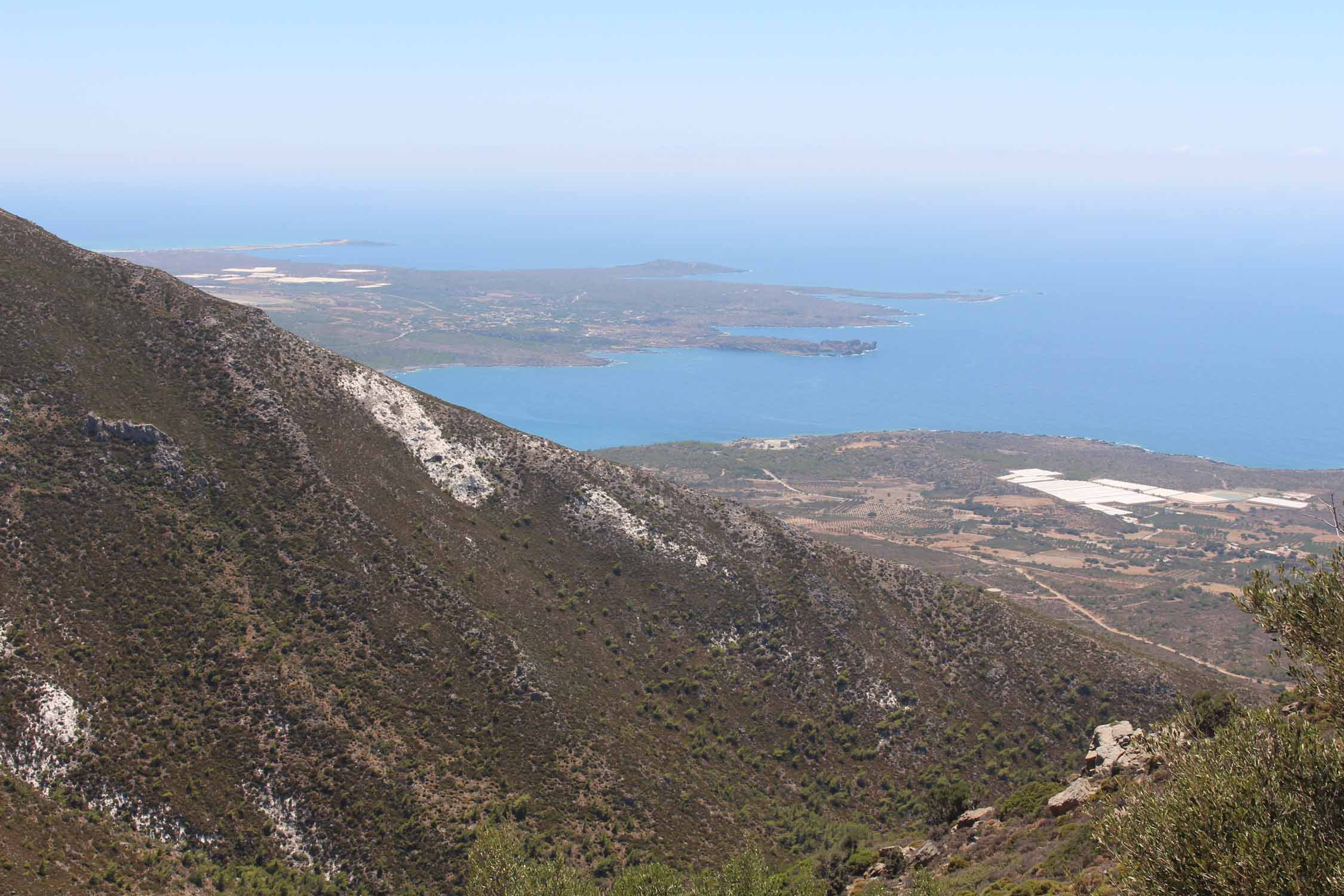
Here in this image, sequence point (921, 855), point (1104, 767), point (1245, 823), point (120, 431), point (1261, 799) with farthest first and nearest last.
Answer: point (120, 431) → point (1104, 767) → point (921, 855) → point (1261, 799) → point (1245, 823)

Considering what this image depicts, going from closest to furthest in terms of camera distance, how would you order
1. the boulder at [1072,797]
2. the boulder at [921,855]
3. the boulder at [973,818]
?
the boulder at [1072,797] < the boulder at [921,855] < the boulder at [973,818]

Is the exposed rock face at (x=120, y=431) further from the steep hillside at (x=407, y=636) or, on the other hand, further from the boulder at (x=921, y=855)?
the boulder at (x=921, y=855)

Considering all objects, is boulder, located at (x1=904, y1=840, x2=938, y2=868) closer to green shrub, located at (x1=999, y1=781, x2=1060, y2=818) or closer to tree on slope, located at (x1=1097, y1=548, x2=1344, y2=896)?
green shrub, located at (x1=999, y1=781, x2=1060, y2=818)

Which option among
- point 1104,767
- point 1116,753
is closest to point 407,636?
point 1104,767

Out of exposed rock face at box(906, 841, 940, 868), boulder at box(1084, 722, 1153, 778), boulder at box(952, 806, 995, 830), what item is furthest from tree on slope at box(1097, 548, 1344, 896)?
boulder at box(952, 806, 995, 830)

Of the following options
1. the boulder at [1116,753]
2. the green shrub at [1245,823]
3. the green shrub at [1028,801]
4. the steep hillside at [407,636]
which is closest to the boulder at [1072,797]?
the green shrub at [1028,801]

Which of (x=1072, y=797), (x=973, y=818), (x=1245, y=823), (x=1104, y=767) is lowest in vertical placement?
(x=973, y=818)

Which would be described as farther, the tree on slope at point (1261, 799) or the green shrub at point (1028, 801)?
the green shrub at point (1028, 801)

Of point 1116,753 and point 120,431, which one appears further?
point 120,431

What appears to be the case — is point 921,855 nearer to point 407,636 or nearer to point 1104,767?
point 1104,767
